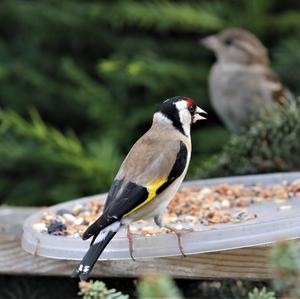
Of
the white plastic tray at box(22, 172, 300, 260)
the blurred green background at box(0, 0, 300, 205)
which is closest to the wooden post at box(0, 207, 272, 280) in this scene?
the white plastic tray at box(22, 172, 300, 260)

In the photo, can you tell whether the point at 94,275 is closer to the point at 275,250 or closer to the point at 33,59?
the point at 275,250

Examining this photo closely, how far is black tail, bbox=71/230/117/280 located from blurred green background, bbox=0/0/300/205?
2.18 m

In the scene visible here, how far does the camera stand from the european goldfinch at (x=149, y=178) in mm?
2730

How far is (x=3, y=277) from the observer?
3.44 m

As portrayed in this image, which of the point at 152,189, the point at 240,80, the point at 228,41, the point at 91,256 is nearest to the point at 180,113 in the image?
the point at 152,189

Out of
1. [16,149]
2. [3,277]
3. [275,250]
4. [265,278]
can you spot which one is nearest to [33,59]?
[16,149]

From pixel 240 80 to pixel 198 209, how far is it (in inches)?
119

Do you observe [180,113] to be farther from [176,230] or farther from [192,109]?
[176,230]

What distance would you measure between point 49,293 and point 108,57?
301 centimetres

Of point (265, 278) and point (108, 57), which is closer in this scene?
point (265, 278)

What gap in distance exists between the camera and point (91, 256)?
268 centimetres

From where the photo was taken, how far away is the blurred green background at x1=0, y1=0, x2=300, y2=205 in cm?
531

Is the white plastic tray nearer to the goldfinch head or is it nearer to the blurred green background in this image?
the goldfinch head

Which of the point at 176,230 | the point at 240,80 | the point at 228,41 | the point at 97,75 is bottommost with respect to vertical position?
the point at 240,80
